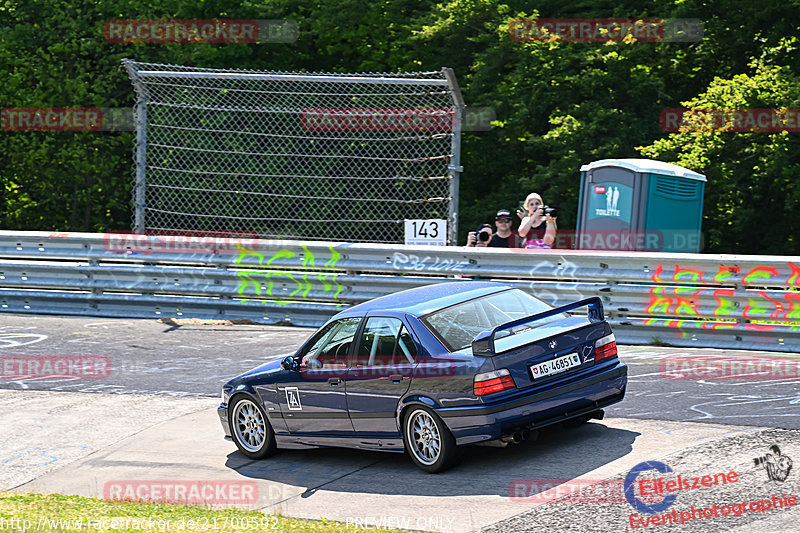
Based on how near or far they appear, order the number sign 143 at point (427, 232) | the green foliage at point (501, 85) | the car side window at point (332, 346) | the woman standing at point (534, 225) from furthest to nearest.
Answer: the green foliage at point (501, 85) < the woman standing at point (534, 225) < the number sign 143 at point (427, 232) < the car side window at point (332, 346)

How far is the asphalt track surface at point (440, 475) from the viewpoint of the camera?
6492mm

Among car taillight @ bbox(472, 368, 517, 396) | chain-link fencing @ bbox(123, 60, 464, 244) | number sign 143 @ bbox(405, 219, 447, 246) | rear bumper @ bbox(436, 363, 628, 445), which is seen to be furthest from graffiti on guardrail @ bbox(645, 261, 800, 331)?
car taillight @ bbox(472, 368, 517, 396)

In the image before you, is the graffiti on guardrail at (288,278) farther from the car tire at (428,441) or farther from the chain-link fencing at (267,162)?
the car tire at (428,441)

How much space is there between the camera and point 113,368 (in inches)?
479

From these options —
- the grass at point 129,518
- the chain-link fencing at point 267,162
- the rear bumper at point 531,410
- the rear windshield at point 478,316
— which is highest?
the chain-link fencing at point 267,162

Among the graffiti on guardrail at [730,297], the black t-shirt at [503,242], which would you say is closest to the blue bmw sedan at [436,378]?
the graffiti on guardrail at [730,297]

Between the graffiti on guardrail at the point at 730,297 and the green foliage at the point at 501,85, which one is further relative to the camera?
the green foliage at the point at 501,85

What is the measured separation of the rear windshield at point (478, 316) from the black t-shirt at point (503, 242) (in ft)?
15.6

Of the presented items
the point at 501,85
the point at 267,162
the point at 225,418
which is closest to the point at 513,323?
the point at 225,418

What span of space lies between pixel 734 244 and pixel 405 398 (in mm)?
13847

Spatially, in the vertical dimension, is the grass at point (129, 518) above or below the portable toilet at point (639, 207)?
below

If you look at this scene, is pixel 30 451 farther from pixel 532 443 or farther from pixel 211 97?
pixel 211 97

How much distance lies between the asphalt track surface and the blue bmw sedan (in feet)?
0.89

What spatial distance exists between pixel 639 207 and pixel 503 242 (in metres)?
1.84
